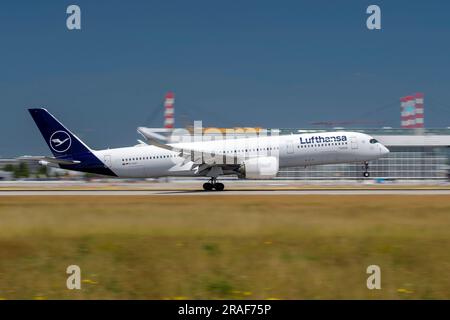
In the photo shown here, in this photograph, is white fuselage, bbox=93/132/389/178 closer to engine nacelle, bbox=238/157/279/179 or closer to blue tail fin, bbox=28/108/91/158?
engine nacelle, bbox=238/157/279/179

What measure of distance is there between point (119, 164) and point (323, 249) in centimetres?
3760

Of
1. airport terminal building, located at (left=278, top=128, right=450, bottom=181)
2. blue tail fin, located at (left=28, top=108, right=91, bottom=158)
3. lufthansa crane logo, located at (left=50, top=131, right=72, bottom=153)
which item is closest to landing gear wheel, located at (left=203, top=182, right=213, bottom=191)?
blue tail fin, located at (left=28, top=108, right=91, bottom=158)

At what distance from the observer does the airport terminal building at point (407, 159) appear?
103 metres

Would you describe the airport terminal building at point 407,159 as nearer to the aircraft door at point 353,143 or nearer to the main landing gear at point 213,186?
the aircraft door at point 353,143

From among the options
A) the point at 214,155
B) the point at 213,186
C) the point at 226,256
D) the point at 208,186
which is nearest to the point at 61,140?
the point at 208,186

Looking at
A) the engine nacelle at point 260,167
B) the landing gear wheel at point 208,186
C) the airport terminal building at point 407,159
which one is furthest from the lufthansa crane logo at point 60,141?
the airport terminal building at point 407,159

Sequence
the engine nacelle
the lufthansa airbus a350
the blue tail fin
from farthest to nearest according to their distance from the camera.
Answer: the blue tail fin
the lufthansa airbus a350
the engine nacelle

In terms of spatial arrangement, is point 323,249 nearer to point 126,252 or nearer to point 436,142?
point 126,252

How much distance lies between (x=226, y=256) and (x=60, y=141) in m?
40.6

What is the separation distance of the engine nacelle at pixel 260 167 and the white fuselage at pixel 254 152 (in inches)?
44.1

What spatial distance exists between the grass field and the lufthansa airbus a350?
23.5 m

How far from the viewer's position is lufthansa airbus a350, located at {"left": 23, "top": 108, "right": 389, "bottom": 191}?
4834 cm

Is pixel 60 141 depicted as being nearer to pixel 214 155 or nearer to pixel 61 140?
pixel 61 140
